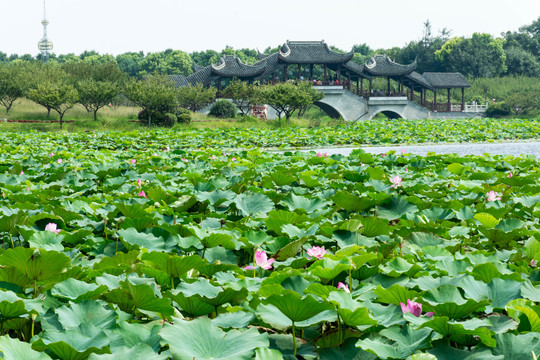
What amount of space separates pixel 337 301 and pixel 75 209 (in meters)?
2.14

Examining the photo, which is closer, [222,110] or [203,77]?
[222,110]

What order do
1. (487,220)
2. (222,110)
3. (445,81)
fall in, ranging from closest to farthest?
1. (487,220)
2. (222,110)
3. (445,81)

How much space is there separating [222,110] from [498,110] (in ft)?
73.4

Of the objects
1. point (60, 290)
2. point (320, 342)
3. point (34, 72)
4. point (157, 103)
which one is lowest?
point (320, 342)

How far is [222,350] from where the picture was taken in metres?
1.16

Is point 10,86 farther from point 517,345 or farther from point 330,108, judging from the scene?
point 517,345

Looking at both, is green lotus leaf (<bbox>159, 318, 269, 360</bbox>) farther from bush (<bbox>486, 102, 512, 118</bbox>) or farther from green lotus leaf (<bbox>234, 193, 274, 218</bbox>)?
bush (<bbox>486, 102, 512, 118</bbox>)

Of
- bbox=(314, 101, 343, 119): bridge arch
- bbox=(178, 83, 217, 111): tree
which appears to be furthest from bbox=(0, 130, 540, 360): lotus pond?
bbox=(314, 101, 343, 119): bridge arch

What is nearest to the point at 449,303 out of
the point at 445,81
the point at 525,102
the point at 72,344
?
the point at 72,344

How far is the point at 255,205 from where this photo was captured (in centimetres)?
292

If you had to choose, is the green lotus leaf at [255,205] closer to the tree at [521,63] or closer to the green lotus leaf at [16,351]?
the green lotus leaf at [16,351]

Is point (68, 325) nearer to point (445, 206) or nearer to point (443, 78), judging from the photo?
point (445, 206)

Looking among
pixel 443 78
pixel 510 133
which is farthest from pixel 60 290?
pixel 443 78

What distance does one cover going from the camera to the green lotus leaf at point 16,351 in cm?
106
